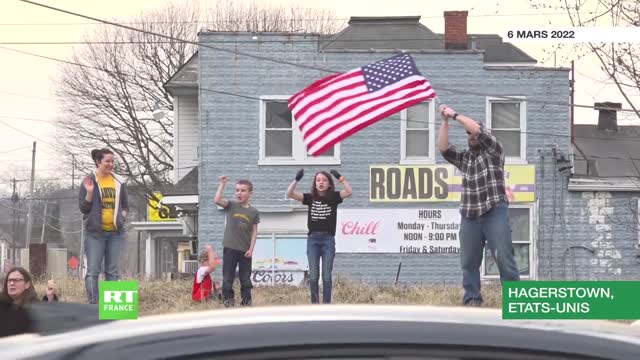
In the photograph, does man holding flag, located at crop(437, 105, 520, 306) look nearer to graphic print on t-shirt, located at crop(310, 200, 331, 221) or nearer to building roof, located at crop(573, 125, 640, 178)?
graphic print on t-shirt, located at crop(310, 200, 331, 221)

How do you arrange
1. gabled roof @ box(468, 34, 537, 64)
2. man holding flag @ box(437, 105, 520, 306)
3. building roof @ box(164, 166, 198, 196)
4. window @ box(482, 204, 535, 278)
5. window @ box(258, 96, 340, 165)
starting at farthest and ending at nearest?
gabled roof @ box(468, 34, 537, 64) → building roof @ box(164, 166, 198, 196) → window @ box(482, 204, 535, 278) → window @ box(258, 96, 340, 165) → man holding flag @ box(437, 105, 520, 306)

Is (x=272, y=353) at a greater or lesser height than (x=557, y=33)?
lesser

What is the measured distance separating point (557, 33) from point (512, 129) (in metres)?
10.5

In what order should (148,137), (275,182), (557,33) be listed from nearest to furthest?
(557,33) < (275,182) < (148,137)

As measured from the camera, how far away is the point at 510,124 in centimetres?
2372

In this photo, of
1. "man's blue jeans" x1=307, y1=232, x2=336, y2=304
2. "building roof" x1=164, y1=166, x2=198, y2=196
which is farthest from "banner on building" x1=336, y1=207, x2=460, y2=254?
"man's blue jeans" x1=307, y1=232, x2=336, y2=304

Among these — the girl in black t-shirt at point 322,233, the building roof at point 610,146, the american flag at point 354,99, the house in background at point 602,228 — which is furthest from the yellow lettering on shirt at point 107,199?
the building roof at point 610,146

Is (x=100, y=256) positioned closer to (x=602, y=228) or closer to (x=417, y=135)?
(x=417, y=135)

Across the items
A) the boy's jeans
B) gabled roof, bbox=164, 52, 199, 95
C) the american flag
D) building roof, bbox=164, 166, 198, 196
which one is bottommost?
the boy's jeans

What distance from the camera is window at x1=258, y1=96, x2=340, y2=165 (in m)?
23.3

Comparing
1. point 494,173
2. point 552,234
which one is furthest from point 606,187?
point 494,173

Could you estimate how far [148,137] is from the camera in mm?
44062

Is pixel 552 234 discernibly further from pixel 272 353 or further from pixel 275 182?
pixel 272 353

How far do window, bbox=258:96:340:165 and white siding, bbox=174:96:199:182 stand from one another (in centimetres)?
454
